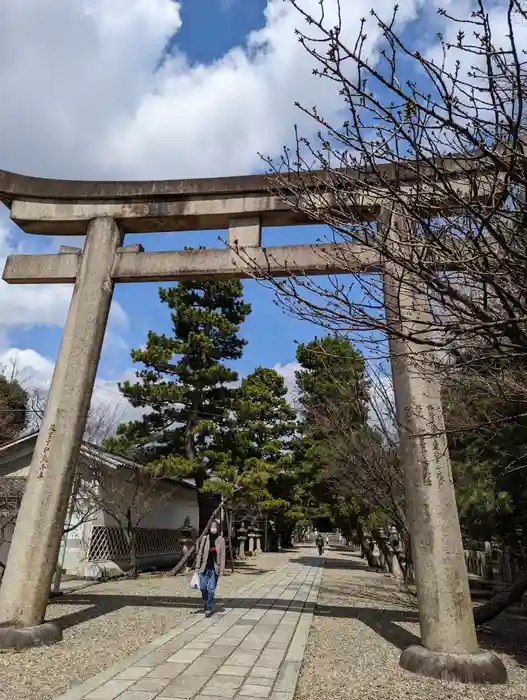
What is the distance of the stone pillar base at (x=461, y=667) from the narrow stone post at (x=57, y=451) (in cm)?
445

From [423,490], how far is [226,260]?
4214 mm

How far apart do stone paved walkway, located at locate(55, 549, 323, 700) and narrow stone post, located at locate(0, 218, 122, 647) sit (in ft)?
5.03

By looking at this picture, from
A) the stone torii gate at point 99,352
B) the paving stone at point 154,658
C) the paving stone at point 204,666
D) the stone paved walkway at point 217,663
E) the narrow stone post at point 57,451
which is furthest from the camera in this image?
the narrow stone post at point 57,451

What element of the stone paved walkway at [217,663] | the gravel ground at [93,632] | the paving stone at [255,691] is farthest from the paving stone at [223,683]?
the gravel ground at [93,632]

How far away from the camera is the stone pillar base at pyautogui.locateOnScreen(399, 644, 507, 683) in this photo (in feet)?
17.2

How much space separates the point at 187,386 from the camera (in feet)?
60.3

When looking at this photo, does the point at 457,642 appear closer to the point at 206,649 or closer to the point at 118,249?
the point at 206,649

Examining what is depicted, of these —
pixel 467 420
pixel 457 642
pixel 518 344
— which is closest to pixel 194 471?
pixel 467 420

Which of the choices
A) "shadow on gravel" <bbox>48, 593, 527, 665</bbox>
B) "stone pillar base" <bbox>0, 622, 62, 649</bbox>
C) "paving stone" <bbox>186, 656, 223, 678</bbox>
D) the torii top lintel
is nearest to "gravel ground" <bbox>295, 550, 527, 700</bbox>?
"shadow on gravel" <bbox>48, 593, 527, 665</bbox>

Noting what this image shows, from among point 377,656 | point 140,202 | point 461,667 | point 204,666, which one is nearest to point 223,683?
point 204,666

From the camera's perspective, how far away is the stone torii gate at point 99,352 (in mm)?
5711

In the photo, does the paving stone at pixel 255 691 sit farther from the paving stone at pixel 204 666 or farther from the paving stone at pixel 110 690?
the paving stone at pixel 110 690

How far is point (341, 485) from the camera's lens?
19406 millimetres

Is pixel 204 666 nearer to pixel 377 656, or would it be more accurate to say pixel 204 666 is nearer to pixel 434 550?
pixel 377 656
